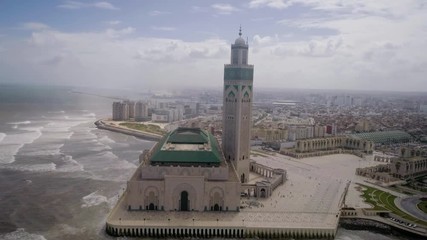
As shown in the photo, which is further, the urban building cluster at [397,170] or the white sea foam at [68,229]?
the urban building cluster at [397,170]

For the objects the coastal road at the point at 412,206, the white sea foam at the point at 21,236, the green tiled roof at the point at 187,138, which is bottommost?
the white sea foam at the point at 21,236

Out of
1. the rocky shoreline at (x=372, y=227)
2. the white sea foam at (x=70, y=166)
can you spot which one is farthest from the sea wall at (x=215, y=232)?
the white sea foam at (x=70, y=166)

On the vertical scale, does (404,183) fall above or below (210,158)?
below

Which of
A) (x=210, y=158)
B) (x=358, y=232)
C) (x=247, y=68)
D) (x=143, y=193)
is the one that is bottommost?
(x=358, y=232)

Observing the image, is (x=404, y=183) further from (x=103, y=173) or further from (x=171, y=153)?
(x=103, y=173)

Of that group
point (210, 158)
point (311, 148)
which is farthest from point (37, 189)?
point (311, 148)

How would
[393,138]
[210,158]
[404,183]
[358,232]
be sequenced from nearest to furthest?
[358,232]
[210,158]
[404,183]
[393,138]

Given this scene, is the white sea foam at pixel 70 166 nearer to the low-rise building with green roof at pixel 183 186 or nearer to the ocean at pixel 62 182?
the ocean at pixel 62 182

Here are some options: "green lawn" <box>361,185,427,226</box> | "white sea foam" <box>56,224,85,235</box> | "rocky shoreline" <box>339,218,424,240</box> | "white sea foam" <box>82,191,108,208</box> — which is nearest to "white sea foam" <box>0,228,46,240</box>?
"white sea foam" <box>56,224,85,235</box>
